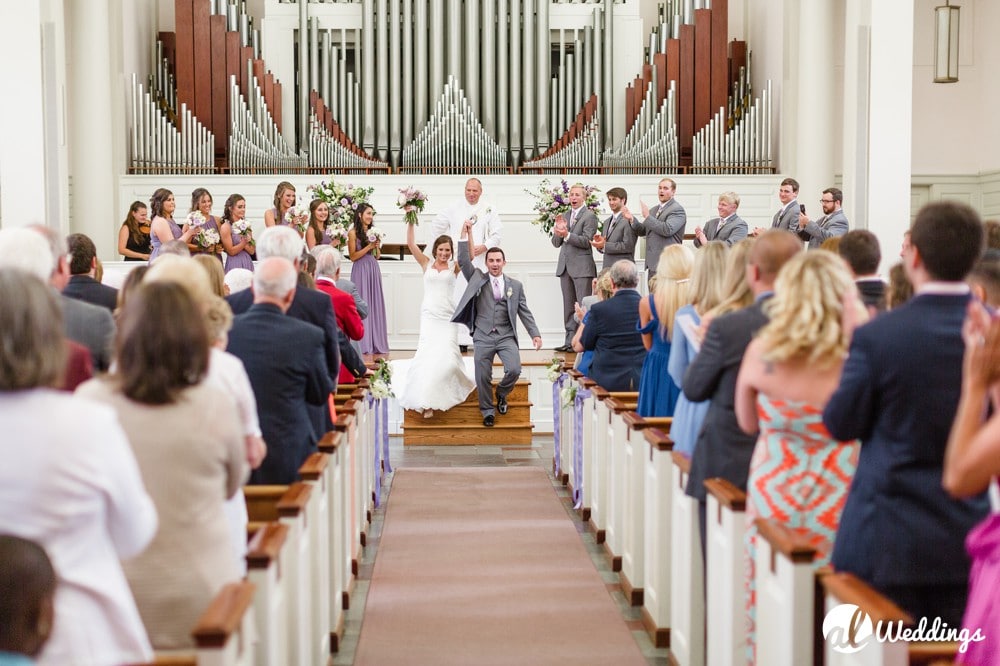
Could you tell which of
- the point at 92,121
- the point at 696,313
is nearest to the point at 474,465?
the point at 696,313

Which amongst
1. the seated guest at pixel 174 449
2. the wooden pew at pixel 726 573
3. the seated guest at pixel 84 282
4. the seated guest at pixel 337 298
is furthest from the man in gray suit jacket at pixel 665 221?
the seated guest at pixel 174 449

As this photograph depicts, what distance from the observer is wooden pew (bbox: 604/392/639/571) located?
6.30 meters

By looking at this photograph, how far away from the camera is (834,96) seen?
46.8 feet

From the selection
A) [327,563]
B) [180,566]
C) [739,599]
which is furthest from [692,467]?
[180,566]

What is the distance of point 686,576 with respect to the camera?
181 inches

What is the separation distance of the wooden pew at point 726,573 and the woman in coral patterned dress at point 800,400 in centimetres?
3

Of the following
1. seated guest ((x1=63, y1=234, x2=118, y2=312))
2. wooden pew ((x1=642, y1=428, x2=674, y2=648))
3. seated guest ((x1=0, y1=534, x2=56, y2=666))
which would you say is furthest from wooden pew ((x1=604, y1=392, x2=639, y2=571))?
seated guest ((x1=0, y1=534, x2=56, y2=666))

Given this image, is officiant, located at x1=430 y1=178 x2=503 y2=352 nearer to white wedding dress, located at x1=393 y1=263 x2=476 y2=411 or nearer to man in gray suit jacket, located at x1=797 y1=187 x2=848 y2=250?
white wedding dress, located at x1=393 y1=263 x2=476 y2=411

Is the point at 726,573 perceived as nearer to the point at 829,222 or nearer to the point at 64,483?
the point at 64,483

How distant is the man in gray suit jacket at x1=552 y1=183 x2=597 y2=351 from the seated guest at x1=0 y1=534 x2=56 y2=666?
1004cm

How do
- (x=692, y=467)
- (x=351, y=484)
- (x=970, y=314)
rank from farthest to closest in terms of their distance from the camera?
(x=351, y=484)
(x=692, y=467)
(x=970, y=314)

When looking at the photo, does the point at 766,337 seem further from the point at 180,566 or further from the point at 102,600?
the point at 102,600

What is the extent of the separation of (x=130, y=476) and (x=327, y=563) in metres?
2.60

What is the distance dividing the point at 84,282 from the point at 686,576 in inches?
120
